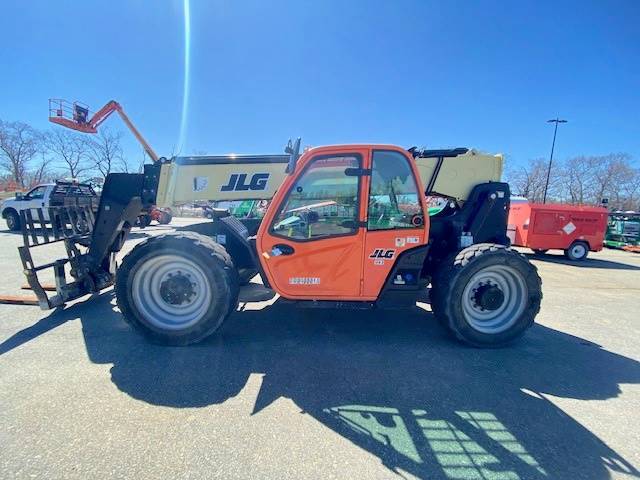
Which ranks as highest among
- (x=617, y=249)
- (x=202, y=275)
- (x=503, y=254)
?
(x=503, y=254)

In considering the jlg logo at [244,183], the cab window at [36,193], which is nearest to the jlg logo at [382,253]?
the jlg logo at [244,183]

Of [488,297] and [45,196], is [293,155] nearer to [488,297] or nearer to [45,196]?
[488,297]

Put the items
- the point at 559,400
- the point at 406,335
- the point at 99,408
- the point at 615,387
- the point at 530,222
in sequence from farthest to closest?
the point at 530,222 → the point at 406,335 → the point at 615,387 → the point at 559,400 → the point at 99,408

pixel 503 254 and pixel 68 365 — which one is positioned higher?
pixel 503 254

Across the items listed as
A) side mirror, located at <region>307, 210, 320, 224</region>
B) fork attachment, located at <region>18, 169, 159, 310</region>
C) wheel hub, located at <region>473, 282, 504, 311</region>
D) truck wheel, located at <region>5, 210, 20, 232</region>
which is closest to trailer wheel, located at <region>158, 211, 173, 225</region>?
truck wheel, located at <region>5, 210, 20, 232</region>

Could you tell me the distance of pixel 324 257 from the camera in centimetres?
356

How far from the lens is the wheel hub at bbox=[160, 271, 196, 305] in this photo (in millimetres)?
3541

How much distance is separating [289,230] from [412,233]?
140 cm

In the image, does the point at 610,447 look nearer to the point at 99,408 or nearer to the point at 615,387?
the point at 615,387

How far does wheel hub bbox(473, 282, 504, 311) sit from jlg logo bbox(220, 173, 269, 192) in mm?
2849

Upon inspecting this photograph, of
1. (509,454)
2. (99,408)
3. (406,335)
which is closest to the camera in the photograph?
(509,454)

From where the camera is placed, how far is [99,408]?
249 cm

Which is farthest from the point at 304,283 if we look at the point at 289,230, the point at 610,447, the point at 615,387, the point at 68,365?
the point at 615,387

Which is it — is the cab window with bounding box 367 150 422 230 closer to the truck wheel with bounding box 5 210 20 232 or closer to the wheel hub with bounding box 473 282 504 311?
the wheel hub with bounding box 473 282 504 311
